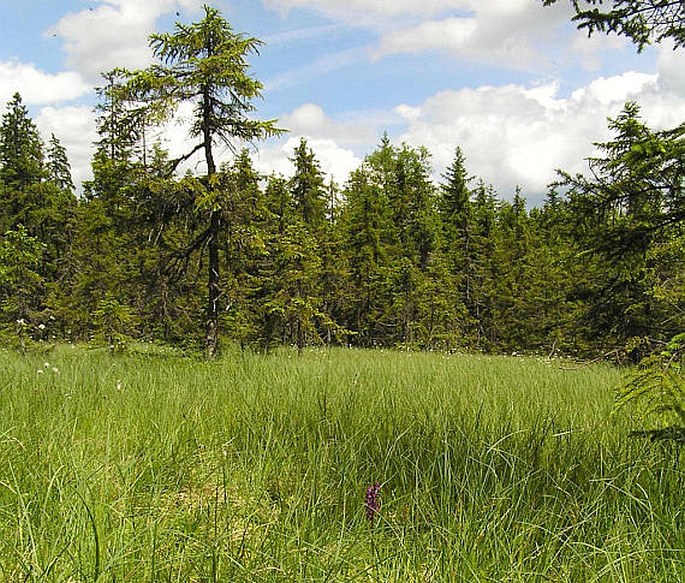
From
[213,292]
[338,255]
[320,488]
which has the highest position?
[338,255]

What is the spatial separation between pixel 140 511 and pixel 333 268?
2126 centimetres

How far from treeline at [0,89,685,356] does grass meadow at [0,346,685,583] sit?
40.3 inches

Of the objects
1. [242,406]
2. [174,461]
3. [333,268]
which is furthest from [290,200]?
[174,461]

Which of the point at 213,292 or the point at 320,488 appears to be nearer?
the point at 320,488

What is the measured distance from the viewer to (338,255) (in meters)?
25.5

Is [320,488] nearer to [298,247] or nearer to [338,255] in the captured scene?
[298,247]

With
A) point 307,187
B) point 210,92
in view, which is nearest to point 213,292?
point 210,92

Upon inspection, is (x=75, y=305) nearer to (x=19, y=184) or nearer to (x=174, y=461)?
(x=19, y=184)

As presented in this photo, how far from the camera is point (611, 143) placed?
413 inches

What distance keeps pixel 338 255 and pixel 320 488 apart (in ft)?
73.9

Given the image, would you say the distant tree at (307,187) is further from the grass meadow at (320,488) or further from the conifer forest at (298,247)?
the grass meadow at (320,488)

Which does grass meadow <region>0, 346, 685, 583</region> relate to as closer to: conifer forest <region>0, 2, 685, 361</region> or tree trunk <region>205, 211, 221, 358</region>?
conifer forest <region>0, 2, 685, 361</region>

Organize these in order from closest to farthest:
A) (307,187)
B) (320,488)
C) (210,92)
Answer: (320,488)
(210,92)
(307,187)

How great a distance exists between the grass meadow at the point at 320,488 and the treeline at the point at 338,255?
1024 mm
